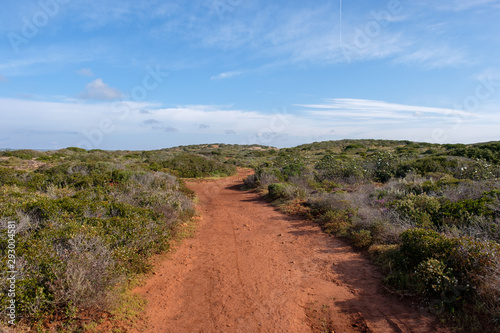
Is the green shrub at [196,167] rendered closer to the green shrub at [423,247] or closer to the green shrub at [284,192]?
the green shrub at [284,192]

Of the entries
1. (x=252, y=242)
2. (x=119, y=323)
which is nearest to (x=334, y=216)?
(x=252, y=242)

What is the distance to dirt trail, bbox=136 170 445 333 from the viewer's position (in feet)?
12.8

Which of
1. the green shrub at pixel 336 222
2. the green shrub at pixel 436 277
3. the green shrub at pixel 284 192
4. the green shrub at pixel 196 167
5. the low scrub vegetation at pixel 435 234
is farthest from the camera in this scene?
the green shrub at pixel 196 167

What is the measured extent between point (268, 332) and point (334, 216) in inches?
208

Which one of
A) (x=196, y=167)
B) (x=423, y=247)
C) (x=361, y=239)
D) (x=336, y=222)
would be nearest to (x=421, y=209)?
(x=361, y=239)

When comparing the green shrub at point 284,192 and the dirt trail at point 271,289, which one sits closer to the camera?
the dirt trail at point 271,289

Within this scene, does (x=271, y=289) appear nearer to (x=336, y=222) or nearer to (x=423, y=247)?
(x=423, y=247)

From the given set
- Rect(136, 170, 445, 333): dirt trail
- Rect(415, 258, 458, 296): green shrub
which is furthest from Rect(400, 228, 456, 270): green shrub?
Rect(136, 170, 445, 333): dirt trail

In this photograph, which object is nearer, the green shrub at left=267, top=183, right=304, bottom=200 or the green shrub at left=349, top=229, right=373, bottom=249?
the green shrub at left=349, top=229, right=373, bottom=249

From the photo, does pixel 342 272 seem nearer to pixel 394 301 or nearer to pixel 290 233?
pixel 394 301

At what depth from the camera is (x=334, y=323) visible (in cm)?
391

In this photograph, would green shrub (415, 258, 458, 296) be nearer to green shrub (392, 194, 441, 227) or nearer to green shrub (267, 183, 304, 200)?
green shrub (392, 194, 441, 227)

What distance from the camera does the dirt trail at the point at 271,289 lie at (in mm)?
3887

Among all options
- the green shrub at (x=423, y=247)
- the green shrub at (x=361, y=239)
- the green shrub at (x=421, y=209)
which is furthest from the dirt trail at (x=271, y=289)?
the green shrub at (x=421, y=209)
